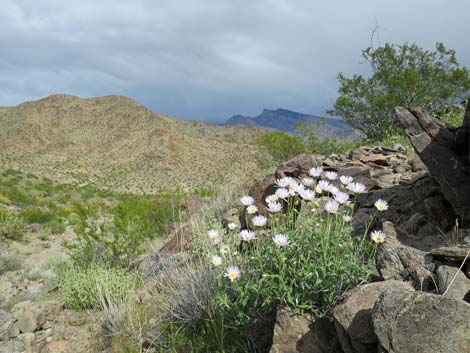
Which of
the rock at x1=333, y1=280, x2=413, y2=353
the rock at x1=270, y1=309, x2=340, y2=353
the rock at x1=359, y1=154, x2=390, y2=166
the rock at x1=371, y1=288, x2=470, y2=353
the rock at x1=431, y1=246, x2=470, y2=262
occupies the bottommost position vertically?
the rock at x1=270, y1=309, x2=340, y2=353

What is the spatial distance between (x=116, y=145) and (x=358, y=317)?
2435 inches

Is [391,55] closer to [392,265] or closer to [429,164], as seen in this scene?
[429,164]

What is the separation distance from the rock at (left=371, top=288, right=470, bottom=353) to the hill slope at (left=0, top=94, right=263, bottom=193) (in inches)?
1473

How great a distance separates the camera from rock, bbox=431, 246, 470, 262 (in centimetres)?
270

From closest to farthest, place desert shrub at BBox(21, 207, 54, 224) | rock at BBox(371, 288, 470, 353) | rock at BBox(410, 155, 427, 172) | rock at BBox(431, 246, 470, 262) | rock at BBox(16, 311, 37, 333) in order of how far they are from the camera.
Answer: rock at BBox(371, 288, 470, 353)
rock at BBox(431, 246, 470, 262)
rock at BBox(16, 311, 37, 333)
rock at BBox(410, 155, 427, 172)
desert shrub at BBox(21, 207, 54, 224)

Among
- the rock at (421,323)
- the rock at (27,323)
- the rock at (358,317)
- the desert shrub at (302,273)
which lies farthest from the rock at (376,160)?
the rock at (27,323)

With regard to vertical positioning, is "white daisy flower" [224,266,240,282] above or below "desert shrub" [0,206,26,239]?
above

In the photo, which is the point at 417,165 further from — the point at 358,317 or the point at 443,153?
the point at 358,317

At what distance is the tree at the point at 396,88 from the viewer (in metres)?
14.0

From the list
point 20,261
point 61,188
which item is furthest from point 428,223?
point 61,188

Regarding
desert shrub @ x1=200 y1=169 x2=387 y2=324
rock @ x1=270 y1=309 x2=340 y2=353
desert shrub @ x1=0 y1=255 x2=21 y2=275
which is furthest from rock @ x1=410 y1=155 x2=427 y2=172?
desert shrub @ x1=0 y1=255 x2=21 y2=275

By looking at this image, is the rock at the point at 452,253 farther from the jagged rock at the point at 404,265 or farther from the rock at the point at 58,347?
the rock at the point at 58,347

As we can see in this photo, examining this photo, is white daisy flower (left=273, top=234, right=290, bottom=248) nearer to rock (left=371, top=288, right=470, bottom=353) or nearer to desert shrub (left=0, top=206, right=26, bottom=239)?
rock (left=371, top=288, right=470, bottom=353)

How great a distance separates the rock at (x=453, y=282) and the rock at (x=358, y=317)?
0.22m
